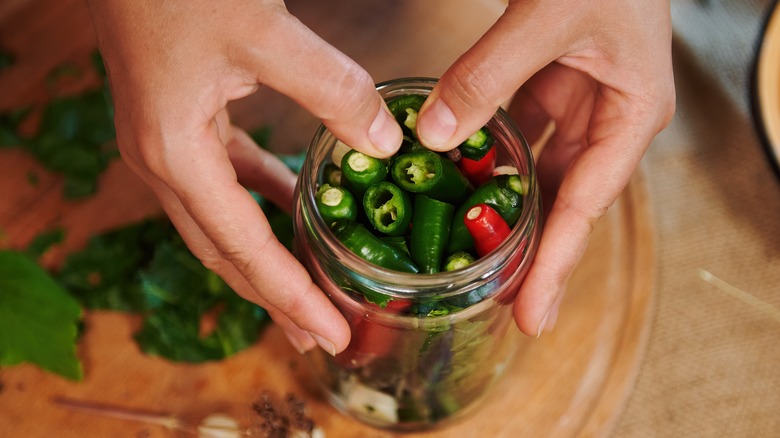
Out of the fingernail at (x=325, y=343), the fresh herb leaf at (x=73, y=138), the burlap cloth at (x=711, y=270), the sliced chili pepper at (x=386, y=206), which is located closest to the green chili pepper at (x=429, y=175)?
the sliced chili pepper at (x=386, y=206)

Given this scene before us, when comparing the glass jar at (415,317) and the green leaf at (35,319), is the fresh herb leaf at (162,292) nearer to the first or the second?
the green leaf at (35,319)

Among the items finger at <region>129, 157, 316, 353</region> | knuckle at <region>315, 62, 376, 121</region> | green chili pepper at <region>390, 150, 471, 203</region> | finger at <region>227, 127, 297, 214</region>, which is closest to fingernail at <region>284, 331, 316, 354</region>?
finger at <region>129, 157, 316, 353</region>

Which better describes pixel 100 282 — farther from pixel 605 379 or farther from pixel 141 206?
pixel 605 379

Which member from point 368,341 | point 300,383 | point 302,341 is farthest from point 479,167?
point 300,383

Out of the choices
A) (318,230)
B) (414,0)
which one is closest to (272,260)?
(318,230)

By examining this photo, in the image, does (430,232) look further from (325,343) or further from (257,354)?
(257,354)

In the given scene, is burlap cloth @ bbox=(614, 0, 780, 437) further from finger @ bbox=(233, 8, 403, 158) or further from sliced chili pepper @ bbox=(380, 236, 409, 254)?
finger @ bbox=(233, 8, 403, 158)
